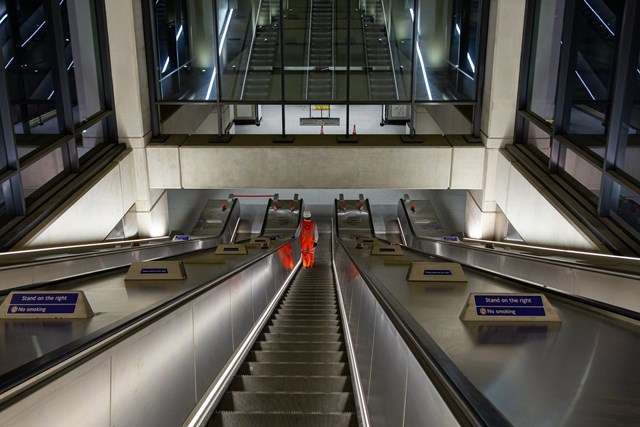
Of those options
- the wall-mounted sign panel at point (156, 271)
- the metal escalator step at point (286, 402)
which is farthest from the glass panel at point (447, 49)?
the metal escalator step at point (286, 402)

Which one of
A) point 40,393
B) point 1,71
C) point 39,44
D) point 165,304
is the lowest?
point 165,304

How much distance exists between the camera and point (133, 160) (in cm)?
1155

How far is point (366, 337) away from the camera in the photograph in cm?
345

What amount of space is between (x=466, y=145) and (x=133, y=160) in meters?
7.56

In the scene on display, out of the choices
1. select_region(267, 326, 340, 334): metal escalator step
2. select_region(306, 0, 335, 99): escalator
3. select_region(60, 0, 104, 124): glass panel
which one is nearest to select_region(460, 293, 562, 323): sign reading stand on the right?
select_region(267, 326, 340, 334): metal escalator step

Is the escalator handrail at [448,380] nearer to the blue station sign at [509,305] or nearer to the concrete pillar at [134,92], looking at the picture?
the blue station sign at [509,305]

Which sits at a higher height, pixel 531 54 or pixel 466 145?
pixel 531 54

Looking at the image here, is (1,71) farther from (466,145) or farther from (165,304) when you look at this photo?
(466,145)

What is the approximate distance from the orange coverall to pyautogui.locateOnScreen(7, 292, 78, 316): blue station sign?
Result: 10.2m

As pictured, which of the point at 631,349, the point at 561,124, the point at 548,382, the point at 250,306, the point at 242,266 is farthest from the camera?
the point at 561,124

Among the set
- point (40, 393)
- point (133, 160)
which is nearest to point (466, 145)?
point (133, 160)

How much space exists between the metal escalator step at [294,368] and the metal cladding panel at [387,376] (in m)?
1.19

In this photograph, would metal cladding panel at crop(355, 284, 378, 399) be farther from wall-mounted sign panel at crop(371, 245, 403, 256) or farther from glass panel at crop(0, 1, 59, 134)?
glass panel at crop(0, 1, 59, 134)

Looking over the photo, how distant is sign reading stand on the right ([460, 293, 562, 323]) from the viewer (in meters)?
2.51
